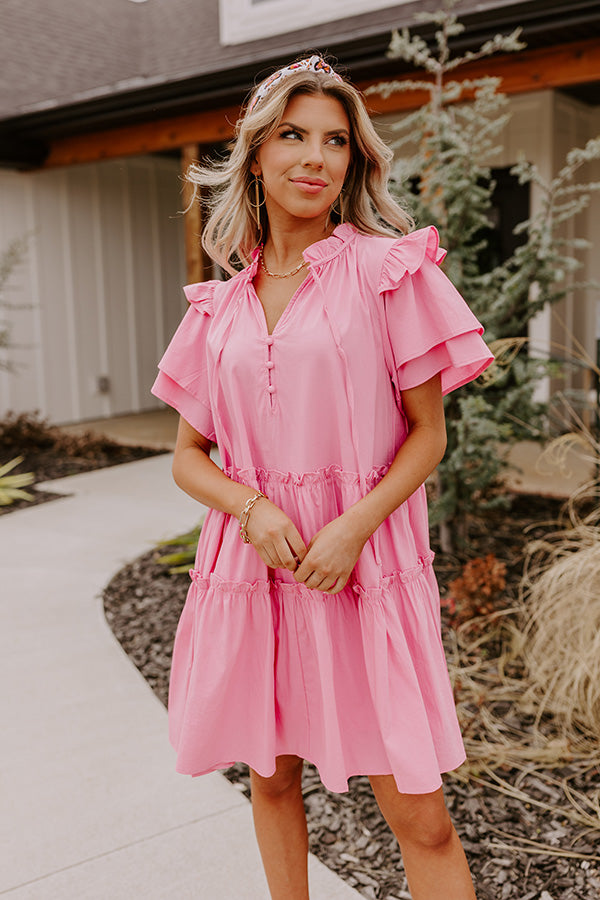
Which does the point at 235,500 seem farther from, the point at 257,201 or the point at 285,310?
the point at 257,201

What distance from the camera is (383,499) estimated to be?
4.58 ft

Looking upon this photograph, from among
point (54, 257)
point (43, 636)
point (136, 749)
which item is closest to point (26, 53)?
point (54, 257)

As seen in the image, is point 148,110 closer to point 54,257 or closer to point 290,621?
point 54,257

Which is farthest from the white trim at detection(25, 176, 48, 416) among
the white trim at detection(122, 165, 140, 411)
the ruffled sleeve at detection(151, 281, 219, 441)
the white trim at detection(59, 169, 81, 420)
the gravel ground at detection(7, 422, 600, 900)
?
the ruffled sleeve at detection(151, 281, 219, 441)

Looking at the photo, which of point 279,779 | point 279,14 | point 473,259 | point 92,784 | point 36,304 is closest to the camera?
point 279,779

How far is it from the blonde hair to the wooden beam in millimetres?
2246

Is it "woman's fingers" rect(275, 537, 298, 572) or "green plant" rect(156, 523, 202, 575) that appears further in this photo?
"green plant" rect(156, 523, 202, 575)

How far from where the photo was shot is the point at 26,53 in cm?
1034

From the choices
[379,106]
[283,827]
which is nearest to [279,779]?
[283,827]

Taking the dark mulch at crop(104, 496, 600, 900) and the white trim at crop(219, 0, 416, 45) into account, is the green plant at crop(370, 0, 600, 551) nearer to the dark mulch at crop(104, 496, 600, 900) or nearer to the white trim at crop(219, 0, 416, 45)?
the dark mulch at crop(104, 496, 600, 900)

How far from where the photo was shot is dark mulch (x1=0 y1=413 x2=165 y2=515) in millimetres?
7121

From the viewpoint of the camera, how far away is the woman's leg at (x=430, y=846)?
4.62 feet

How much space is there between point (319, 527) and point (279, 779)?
0.51 meters

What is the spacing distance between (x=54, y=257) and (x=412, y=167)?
6.41 m
